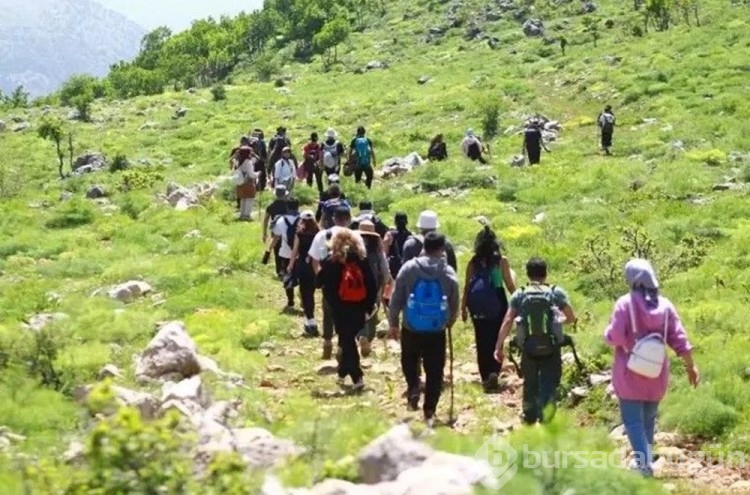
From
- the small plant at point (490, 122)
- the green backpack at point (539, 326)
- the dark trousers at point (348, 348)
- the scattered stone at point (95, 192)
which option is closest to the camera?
the green backpack at point (539, 326)

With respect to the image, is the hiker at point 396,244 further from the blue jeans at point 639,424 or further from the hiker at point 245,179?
the hiker at point 245,179

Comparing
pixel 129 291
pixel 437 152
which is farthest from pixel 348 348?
pixel 437 152

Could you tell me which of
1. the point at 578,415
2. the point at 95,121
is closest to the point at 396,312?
the point at 578,415

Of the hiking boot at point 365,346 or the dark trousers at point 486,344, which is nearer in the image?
the dark trousers at point 486,344

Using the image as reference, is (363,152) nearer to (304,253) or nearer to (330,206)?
(330,206)

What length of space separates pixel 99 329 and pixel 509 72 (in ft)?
133

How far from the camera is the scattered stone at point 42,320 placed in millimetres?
9774

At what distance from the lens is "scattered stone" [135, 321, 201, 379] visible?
894 cm

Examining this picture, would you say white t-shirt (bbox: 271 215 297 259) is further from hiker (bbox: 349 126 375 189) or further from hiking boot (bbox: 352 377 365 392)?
hiker (bbox: 349 126 375 189)

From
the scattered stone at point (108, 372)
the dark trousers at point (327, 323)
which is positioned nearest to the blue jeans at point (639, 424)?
the dark trousers at point (327, 323)

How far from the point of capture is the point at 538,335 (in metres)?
7.44

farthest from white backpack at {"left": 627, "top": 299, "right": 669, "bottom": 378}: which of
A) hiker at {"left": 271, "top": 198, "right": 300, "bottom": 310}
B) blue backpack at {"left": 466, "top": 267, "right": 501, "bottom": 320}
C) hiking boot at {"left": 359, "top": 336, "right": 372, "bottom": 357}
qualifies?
hiker at {"left": 271, "top": 198, "right": 300, "bottom": 310}

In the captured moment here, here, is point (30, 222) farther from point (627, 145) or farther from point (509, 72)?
point (509, 72)

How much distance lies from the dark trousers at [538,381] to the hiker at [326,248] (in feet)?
7.86
